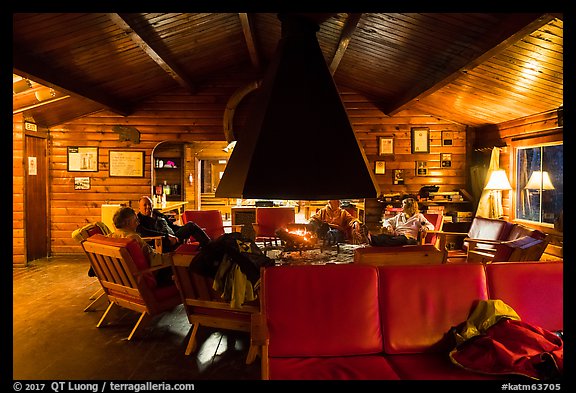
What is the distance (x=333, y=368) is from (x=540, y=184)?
506 centimetres

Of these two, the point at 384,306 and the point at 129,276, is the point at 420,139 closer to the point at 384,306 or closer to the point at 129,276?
the point at 384,306

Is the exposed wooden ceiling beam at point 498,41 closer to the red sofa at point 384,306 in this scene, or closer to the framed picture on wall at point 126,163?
the red sofa at point 384,306

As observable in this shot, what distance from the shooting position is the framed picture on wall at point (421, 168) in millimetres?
7742

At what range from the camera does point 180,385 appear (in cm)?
276

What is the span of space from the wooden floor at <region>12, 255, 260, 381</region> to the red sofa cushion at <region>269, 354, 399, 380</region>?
74 centimetres

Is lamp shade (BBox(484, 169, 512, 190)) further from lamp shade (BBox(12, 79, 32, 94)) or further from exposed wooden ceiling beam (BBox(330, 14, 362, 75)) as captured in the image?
lamp shade (BBox(12, 79, 32, 94))

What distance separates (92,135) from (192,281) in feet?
18.2

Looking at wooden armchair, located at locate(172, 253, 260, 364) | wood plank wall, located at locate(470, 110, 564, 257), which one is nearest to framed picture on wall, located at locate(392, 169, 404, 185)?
wood plank wall, located at locate(470, 110, 564, 257)

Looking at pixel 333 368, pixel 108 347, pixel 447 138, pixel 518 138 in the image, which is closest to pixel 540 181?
pixel 518 138

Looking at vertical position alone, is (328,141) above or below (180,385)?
above

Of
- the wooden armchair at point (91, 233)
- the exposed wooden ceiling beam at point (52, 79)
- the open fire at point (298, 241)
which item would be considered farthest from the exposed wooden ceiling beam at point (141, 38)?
the open fire at point (298, 241)

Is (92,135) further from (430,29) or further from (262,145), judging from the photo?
(430,29)

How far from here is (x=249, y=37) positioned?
5879 mm
